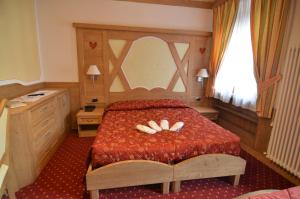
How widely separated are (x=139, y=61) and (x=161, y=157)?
1968mm

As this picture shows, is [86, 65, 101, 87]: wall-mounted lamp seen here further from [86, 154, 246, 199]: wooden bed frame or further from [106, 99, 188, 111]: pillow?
[86, 154, 246, 199]: wooden bed frame

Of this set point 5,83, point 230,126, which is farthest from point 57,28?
point 230,126

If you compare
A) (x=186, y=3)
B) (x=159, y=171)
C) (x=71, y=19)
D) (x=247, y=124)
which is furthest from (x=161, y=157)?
(x=186, y=3)

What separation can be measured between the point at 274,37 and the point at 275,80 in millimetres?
525

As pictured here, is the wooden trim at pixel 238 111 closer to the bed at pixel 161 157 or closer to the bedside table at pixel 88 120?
the bed at pixel 161 157

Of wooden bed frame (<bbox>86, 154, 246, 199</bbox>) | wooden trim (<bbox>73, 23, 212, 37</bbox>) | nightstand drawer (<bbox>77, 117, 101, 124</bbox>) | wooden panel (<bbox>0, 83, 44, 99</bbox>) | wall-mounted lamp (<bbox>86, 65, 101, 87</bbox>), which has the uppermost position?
wooden trim (<bbox>73, 23, 212, 37</bbox>)

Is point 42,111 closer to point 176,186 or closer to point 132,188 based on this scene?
point 132,188

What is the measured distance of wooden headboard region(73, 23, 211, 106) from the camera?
9.75ft

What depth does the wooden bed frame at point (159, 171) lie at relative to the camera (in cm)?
155

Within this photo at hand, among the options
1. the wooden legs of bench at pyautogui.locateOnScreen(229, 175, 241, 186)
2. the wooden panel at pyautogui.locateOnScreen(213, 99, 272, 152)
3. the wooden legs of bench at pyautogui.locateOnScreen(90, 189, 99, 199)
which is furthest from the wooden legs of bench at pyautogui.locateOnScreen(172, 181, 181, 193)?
the wooden panel at pyautogui.locateOnScreen(213, 99, 272, 152)

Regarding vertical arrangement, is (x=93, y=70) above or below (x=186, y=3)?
below

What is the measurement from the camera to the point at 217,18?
10.2ft

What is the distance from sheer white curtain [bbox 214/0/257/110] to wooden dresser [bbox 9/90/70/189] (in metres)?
2.77

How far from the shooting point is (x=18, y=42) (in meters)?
2.25
